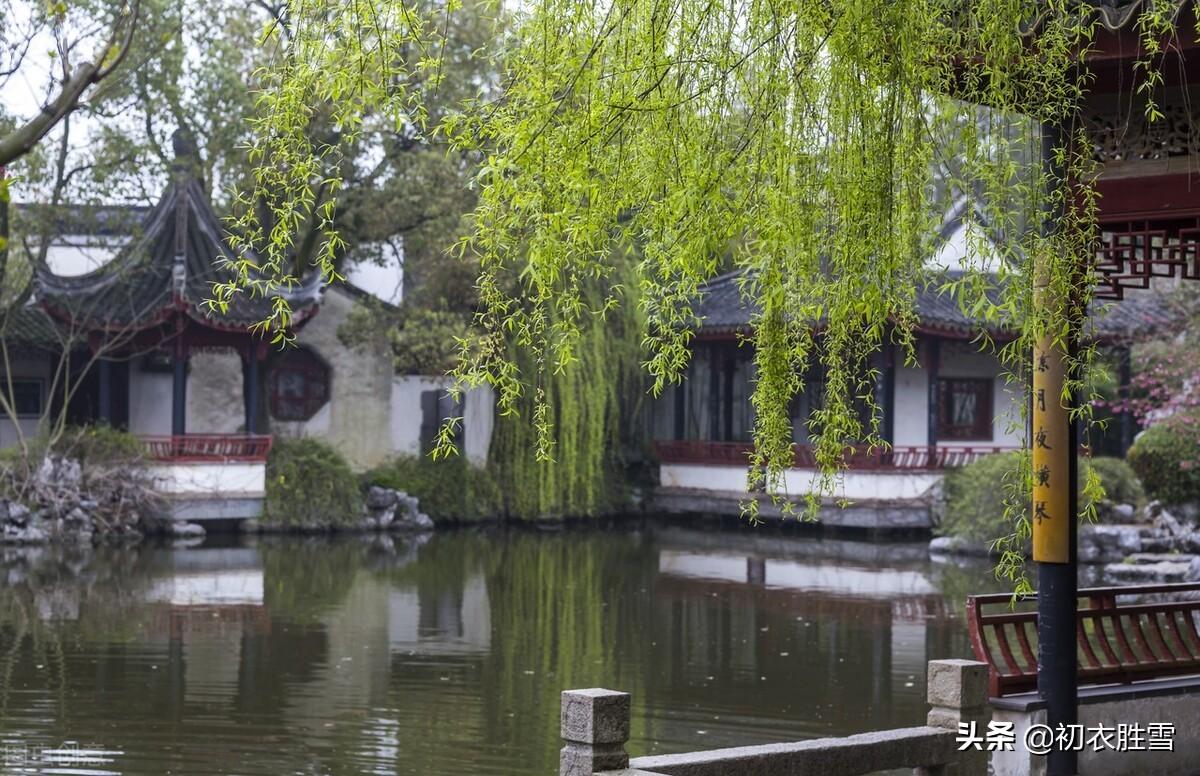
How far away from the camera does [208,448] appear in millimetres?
20766

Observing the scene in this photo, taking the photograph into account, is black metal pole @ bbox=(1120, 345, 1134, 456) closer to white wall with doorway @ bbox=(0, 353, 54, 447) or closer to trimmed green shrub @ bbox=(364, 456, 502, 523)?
trimmed green shrub @ bbox=(364, 456, 502, 523)

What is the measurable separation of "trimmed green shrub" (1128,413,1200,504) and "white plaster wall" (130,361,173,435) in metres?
13.1

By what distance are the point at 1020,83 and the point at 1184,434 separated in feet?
49.4

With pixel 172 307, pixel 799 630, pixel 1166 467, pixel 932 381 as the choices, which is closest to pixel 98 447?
pixel 172 307

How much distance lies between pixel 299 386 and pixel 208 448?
3.41m

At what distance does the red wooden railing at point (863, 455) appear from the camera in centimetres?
2214

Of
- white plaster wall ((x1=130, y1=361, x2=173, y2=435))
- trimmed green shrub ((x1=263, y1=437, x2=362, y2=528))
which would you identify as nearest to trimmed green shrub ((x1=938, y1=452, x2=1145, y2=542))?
trimmed green shrub ((x1=263, y1=437, x2=362, y2=528))

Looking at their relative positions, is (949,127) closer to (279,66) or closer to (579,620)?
(279,66)

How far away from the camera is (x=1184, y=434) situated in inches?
728

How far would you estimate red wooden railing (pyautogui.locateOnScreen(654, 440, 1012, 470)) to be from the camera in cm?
2214

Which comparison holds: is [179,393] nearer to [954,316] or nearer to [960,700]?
[954,316]

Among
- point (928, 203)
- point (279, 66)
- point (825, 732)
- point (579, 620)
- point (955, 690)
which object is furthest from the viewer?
point (579, 620)

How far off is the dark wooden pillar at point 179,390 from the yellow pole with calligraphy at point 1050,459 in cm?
1673

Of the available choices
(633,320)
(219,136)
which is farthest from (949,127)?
(633,320)
